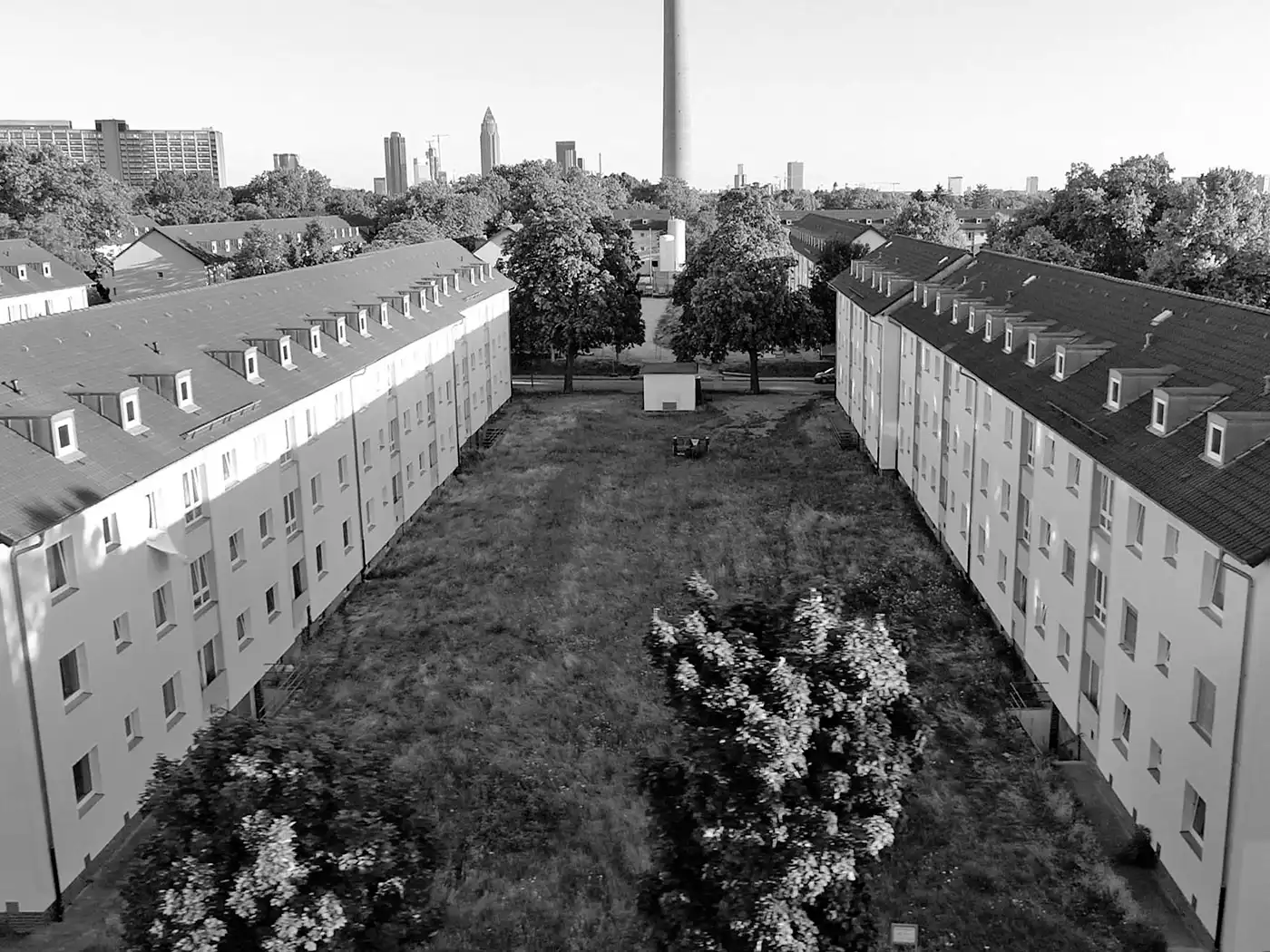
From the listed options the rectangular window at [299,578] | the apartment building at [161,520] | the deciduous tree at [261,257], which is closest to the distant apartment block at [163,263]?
the deciduous tree at [261,257]

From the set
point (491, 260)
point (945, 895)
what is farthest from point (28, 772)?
point (491, 260)

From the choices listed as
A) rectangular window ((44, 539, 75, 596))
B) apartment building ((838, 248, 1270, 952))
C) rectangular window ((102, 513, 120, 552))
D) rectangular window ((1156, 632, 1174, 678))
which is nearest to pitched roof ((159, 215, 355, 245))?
apartment building ((838, 248, 1270, 952))

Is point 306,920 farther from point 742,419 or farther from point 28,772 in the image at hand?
point 742,419

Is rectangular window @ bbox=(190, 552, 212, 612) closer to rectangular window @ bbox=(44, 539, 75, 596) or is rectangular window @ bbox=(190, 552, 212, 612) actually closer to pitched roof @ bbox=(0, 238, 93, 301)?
rectangular window @ bbox=(44, 539, 75, 596)

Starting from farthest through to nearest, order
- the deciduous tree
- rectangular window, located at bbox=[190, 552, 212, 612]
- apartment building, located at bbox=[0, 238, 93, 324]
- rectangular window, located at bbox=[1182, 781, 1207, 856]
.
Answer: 1. the deciduous tree
2. apartment building, located at bbox=[0, 238, 93, 324]
3. rectangular window, located at bbox=[190, 552, 212, 612]
4. rectangular window, located at bbox=[1182, 781, 1207, 856]

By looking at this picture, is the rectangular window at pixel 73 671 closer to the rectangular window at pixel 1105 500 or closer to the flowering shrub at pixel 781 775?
the flowering shrub at pixel 781 775
